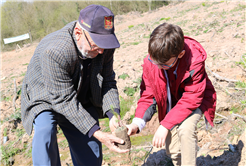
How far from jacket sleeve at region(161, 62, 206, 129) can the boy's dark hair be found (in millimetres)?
284

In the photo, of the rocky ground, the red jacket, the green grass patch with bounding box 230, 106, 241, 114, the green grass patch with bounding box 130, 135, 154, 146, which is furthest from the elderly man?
the green grass patch with bounding box 230, 106, 241, 114

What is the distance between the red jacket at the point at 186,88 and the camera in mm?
1921

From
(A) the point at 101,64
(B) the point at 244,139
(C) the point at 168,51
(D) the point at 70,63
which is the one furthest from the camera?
(B) the point at 244,139

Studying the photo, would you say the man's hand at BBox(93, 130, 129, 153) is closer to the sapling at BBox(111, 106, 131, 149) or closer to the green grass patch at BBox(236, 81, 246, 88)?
the sapling at BBox(111, 106, 131, 149)

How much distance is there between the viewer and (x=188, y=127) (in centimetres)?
194

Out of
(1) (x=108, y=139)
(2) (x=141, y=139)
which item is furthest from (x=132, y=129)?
(2) (x=141, y=139)

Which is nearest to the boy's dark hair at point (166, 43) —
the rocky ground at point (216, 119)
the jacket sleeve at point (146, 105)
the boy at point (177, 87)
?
the boy at point (177, 87)

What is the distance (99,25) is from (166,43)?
23.6 inches

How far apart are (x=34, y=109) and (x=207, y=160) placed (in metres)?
2.18

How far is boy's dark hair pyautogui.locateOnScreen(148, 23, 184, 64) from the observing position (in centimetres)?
177

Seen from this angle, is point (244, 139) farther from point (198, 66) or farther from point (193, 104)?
point (198, 66)

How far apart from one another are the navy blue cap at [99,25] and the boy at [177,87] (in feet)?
1.25

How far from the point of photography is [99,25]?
1825 mm

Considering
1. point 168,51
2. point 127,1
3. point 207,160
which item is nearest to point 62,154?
point 207,160
